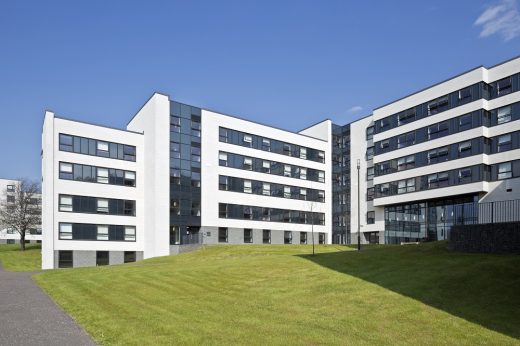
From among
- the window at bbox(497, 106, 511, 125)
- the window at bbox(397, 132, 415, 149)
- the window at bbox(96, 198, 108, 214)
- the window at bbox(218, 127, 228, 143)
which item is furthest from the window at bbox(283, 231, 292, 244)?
the window at bbox(497, 106, 511, 125)

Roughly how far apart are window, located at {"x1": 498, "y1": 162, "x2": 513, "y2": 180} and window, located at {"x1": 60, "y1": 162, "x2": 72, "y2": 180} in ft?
153

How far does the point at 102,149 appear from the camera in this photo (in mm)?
50562

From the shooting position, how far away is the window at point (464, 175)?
48594 mm

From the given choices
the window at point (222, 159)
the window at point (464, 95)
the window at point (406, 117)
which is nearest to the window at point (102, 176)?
the window at point (222, 159)

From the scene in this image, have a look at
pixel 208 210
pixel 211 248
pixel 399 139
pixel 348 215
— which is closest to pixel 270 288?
pixel 211 248

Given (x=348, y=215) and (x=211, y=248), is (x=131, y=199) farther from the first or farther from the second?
(x=348, y=215)

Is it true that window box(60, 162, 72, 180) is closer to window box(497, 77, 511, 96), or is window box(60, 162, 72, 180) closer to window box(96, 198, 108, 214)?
window box(96, 198, 108, 214)

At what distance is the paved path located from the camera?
11.1 metres

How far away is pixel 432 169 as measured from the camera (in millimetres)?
53031

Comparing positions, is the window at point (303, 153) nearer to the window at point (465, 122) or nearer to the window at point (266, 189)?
the window at point (266, 189)

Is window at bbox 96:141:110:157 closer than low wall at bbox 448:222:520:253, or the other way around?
low wall at bbox 448:222:520:253

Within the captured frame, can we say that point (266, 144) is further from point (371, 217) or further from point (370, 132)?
point (371, 217)

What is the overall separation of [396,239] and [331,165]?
17.4 meters

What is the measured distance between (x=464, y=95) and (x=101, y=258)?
1787 inches
